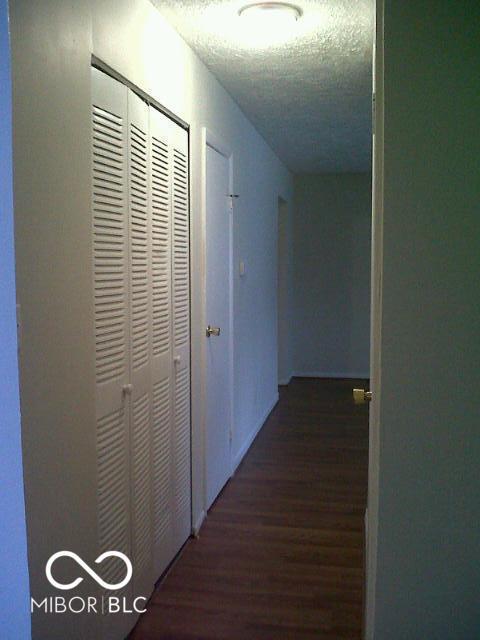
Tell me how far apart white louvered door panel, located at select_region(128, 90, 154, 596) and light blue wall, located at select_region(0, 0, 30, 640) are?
1.26 m

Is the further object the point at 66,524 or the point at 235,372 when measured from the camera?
the point at 235,372

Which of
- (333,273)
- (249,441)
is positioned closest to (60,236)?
(249,441)

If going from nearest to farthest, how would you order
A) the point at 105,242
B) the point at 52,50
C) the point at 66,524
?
1. the point at 52,50
2. the point at 66,524
3. the point at 105,242

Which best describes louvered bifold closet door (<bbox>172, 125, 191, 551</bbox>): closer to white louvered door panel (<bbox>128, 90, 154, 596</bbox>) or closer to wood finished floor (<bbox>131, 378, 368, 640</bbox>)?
wood finished floor (<bbox>131, 378, 368, 640</bbox>)

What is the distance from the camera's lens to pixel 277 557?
296 cm

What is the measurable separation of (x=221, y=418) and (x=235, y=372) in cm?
50

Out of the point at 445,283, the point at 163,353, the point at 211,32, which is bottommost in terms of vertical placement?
the point at 163,353

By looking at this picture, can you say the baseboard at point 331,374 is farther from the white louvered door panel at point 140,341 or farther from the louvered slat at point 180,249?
the white louvered door panel at point 140,341

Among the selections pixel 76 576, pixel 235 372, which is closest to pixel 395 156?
pixel 76 576

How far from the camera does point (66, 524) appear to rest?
1.78 meters

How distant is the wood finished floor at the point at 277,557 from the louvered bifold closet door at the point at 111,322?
0.37m

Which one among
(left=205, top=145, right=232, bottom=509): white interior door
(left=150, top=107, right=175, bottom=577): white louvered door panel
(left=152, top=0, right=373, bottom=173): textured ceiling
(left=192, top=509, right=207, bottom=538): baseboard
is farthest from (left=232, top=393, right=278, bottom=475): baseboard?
(left=152, top=0, right=373, bottom=173): textured ceiling

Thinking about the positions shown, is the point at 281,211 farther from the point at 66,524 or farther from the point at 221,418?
the point at 66,524

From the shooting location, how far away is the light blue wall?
3.25 feet
